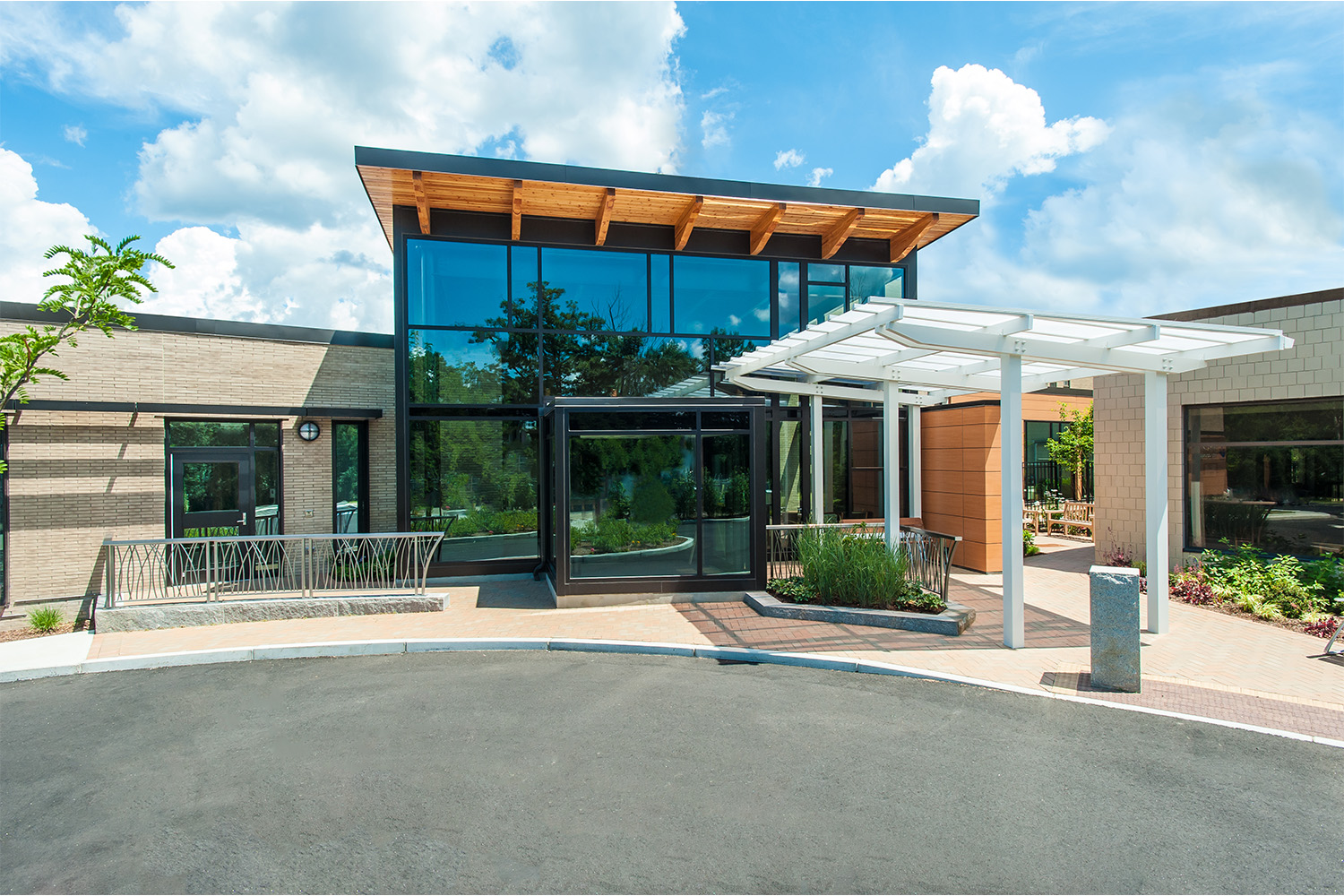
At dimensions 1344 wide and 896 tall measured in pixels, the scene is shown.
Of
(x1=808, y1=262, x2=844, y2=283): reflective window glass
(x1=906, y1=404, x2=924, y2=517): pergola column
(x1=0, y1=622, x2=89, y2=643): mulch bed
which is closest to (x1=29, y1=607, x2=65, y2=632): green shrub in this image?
(x1=0, y1=622, x2=89, y2=643): mulch bed

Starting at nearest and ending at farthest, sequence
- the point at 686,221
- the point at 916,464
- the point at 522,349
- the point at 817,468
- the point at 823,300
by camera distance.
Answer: the point at 817,468 → the point at 522,349 → the point at 686,221 → the point at 916,464 → the point at 823,300

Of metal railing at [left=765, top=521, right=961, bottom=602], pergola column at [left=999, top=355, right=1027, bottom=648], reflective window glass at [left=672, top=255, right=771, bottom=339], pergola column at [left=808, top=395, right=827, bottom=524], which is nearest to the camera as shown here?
pergola column at [left=999, top=355, right=1027, bottom=648]

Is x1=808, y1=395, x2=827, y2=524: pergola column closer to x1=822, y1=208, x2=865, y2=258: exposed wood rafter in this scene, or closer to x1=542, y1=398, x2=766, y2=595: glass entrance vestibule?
x1=542, y1=398, x2=766, y2=595: glass entrance vestibule

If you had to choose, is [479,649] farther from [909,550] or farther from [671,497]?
[909,550]

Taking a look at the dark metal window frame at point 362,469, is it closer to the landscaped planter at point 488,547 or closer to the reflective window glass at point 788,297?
the landscaped planter at point 488,547

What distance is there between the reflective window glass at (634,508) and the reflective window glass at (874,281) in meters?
6.04

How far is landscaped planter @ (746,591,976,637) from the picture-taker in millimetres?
7938

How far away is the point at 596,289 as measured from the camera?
41.2 feet

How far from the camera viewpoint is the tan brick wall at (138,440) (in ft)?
33.3

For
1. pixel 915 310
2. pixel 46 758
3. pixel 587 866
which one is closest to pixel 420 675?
pixel 46 758

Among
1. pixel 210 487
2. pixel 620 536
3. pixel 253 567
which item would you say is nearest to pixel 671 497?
pixel 620 536

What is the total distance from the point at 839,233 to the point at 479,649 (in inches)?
384

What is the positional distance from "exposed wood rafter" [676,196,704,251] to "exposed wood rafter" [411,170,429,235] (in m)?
4.32

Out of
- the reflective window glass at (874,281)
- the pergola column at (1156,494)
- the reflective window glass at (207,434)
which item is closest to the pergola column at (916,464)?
the reflective window glass at (874,281)
